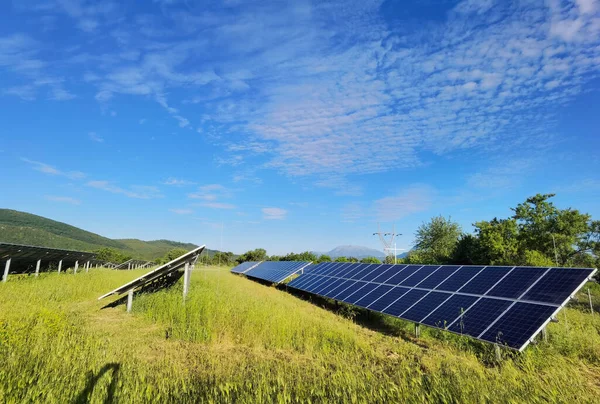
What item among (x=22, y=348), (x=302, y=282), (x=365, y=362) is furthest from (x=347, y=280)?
(x=22, y=348)

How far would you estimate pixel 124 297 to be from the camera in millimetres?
14414

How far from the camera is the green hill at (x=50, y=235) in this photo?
98000 millimetres

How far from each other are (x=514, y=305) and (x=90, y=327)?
1173 centimetres

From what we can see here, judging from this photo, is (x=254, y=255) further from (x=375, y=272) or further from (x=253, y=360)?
(x=253, y=360)

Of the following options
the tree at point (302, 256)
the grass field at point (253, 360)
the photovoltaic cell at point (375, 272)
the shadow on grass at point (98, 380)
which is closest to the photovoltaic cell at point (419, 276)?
the grass field at point (253, 360)

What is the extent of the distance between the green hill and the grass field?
203ft

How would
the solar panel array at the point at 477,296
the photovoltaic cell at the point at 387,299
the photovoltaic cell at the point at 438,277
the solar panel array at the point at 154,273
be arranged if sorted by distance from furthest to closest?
the photovoltaic cell at the point at 438,277 < the photovoltaic cell at the point at 387,299 < the solar panel array at the point at 154,273 < the solar panel array at the point at 477,296

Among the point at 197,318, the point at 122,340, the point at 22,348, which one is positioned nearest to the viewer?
the point at 22,348

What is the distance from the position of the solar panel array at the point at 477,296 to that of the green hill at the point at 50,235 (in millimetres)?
61187

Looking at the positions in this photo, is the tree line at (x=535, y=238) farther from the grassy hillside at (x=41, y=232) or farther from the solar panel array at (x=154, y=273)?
the grassy hillside at (x=41, y=232)

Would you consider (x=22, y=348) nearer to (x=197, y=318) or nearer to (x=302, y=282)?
(x=197, y=318)

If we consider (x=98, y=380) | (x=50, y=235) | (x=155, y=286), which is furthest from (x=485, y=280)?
(x=50, y=235)

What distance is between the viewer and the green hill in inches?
3858

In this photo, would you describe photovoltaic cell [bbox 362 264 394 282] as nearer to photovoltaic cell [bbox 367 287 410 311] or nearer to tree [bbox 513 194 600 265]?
photovoltaic cell [bbox 367 287 410 311]
